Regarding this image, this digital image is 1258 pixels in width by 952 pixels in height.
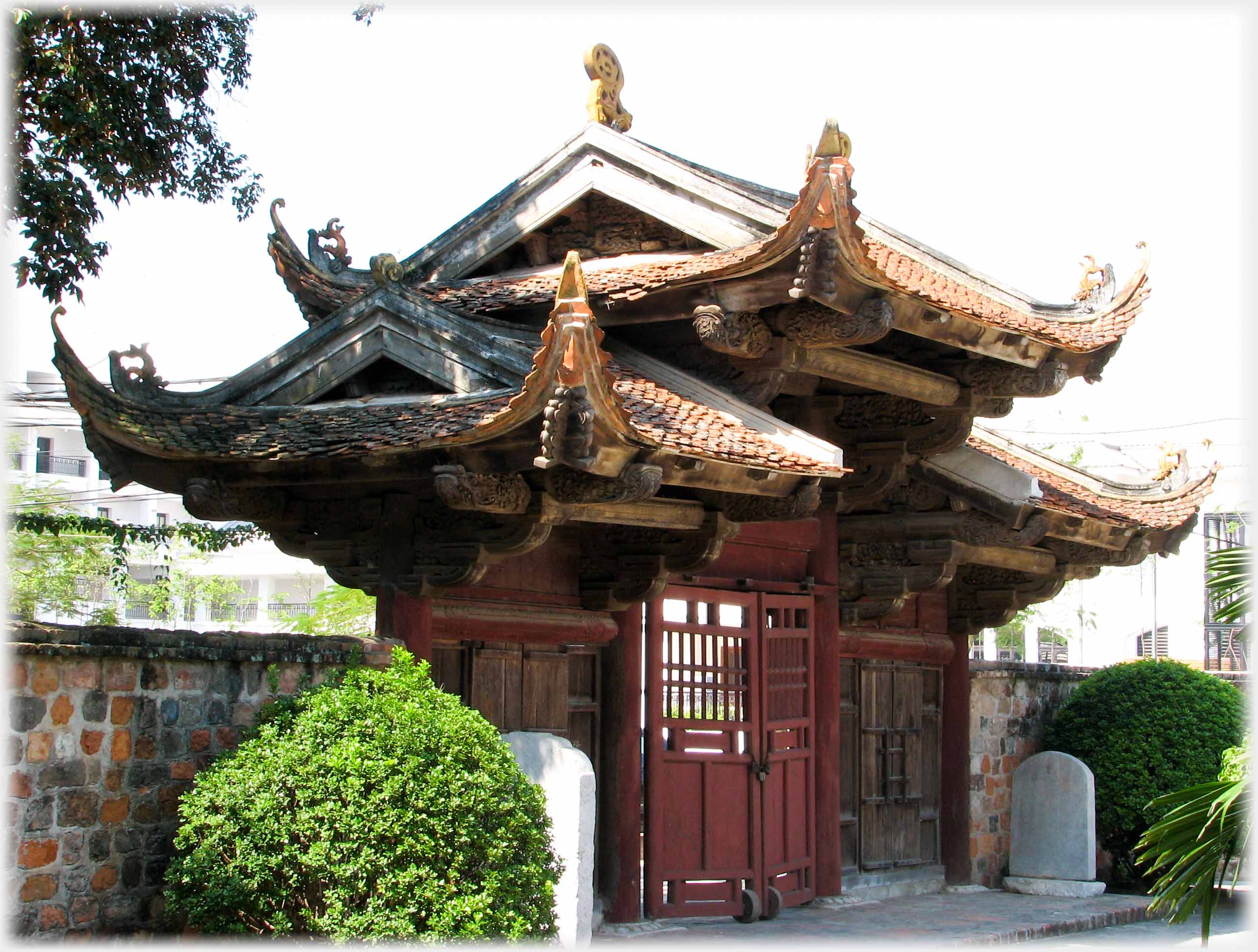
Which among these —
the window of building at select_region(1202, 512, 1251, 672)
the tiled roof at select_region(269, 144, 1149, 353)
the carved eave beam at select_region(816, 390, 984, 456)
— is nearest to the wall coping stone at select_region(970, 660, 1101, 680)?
the carved eave beam at select_region(816, 390, 984, 456)

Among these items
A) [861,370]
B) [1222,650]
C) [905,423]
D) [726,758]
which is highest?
[861,370]

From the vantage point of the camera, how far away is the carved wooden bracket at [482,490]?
8242mm

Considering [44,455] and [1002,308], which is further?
[44,455]

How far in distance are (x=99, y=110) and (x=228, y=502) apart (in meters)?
3.42

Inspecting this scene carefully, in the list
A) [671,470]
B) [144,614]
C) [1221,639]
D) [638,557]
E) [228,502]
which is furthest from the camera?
[144,614]

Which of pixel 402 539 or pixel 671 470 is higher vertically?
pixel 671 470

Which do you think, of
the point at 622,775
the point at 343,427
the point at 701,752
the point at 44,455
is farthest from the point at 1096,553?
the point at 44,455

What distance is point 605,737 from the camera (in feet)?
34.7

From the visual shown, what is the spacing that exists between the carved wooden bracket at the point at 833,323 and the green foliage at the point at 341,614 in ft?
49.2

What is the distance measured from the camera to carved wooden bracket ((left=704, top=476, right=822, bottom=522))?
970cm

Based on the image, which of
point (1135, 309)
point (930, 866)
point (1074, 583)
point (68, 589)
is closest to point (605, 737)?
point (930, 866)

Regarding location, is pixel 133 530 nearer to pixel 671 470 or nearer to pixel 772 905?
pixel 772 905

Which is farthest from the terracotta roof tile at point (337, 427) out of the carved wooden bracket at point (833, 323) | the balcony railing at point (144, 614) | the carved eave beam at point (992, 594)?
the balcony railing at point (144, 614)

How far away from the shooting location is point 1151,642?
4062 cm
